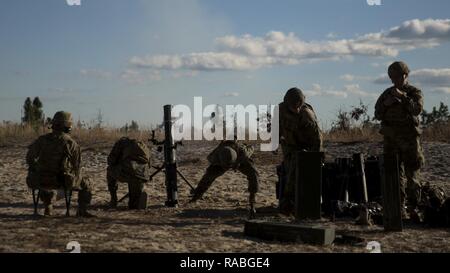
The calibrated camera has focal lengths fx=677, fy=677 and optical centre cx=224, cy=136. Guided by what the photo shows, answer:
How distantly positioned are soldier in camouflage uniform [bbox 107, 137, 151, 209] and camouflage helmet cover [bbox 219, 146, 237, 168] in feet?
4.29

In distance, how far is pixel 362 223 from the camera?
9234 mm

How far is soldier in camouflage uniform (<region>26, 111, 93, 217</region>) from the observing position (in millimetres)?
9406

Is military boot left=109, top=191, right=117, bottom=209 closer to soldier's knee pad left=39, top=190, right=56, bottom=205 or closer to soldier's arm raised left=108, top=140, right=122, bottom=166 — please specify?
soldier's arm raised left=108, top=140, right=122, bottom=166

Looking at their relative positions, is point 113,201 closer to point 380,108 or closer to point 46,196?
point 46,196

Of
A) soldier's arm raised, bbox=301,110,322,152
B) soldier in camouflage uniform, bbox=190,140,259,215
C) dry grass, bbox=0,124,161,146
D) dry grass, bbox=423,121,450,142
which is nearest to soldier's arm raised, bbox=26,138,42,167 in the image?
soldier in camouflage uniform, bbox=190,140,259,215

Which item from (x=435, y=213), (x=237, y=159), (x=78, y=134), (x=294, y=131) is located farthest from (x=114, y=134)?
(x=435, y=213)

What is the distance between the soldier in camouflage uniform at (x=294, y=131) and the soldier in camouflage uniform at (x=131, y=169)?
2.43m

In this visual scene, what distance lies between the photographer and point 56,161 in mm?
9414

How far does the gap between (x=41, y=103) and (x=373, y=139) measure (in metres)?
22.4

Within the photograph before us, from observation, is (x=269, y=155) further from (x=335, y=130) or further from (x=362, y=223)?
(x=362, y=223)

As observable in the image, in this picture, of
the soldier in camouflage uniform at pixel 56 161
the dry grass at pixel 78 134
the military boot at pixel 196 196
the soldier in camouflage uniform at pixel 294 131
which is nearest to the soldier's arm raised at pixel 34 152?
the soldier in camouflage uniform at pixel 56 161

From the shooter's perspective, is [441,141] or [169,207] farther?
[441,141]

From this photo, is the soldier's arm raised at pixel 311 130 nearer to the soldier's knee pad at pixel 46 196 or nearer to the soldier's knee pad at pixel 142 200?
the soldier's knee pad at pixel 142 200
